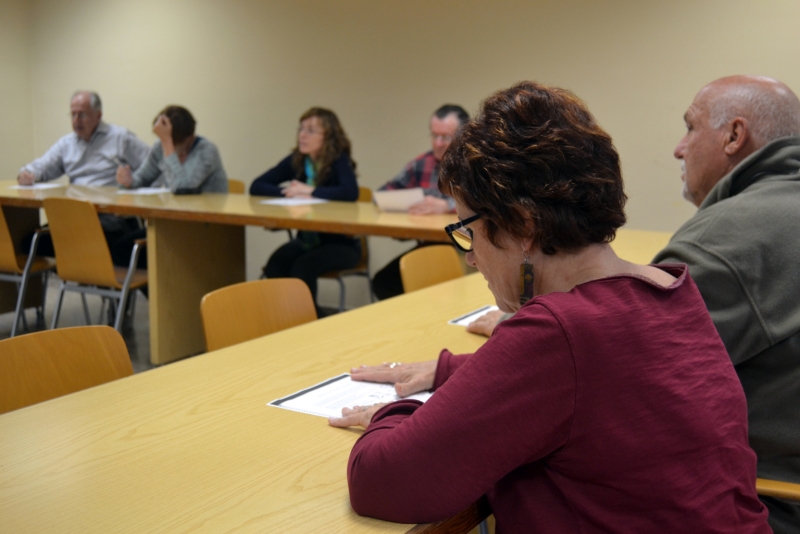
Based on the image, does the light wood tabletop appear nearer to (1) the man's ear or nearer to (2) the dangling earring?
(1) the man's ear

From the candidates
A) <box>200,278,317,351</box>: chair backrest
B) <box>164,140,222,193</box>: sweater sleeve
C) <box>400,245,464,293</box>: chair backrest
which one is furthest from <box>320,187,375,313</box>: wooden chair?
<box>200,278,317,351</box>: chair backrest

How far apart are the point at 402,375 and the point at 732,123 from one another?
98 cm

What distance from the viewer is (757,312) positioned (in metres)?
1.29

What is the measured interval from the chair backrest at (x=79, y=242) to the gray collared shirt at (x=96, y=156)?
1784 millimetres

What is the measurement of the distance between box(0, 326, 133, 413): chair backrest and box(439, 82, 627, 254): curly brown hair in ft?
3.02

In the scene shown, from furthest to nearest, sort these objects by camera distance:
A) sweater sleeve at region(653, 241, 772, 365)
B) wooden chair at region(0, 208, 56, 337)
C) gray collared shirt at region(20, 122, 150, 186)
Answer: gray collared shirt at region(20, 122, 150, 186), wooden chair at region(0, 208, 56, 337), sweater sleeve at region(653, 241, 772, 365)

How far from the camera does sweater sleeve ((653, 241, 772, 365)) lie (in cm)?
130

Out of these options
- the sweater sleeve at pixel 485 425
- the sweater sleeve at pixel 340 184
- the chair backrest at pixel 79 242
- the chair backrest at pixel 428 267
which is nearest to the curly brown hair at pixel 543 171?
the sweater sleeve at pixel 485 425

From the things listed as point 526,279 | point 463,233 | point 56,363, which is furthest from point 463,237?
point 56,363

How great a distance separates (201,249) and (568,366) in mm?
3481

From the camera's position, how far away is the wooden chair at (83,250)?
11.8ft

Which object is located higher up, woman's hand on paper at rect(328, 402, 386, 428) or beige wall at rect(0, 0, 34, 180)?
beige wall at rect(0, 0, 34, 180)

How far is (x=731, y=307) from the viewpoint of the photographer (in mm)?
1312

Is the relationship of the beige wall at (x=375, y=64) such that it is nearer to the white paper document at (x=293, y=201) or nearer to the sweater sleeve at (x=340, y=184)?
the sweater sleeve at (x=340, y=184)
